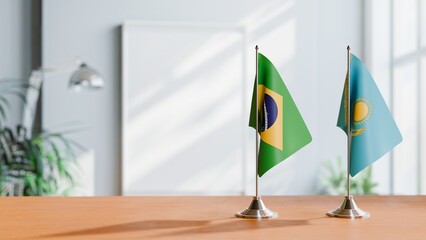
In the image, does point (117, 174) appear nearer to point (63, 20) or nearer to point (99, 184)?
point (99, 184)

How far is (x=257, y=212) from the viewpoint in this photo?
1.49 meters

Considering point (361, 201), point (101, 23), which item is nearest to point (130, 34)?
point (101, 23)

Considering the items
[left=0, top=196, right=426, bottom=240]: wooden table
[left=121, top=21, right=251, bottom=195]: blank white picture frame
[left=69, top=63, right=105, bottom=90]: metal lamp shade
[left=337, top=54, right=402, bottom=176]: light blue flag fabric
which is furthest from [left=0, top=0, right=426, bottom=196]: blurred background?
[left=337, top=54, right=402, bottom=176]: light blue flag fabric

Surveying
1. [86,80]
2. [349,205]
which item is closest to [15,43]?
[86,80]

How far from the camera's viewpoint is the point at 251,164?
5867mm

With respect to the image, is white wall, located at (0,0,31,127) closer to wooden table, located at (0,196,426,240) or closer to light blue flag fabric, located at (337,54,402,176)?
wooden table, located at (0,196,426,240)

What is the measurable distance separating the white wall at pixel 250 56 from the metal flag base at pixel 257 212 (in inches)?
168

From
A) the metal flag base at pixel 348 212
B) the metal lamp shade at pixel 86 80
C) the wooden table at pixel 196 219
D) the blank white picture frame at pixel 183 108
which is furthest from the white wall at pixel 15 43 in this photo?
the metal flag base at pixel 348 212

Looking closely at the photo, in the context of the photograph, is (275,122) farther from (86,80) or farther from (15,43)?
(15,43)

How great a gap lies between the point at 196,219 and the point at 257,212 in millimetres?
137

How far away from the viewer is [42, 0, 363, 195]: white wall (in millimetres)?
5711

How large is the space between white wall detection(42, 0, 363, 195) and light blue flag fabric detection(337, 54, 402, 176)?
4248 millimetres

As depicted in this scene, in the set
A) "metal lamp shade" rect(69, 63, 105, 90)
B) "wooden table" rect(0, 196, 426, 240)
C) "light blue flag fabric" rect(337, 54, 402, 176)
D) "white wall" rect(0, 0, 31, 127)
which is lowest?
"wooden table" rect(0, 196, 426, 240)

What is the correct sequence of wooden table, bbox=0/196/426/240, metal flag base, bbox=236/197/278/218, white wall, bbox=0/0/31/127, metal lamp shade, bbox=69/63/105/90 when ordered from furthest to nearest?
white wall, bbox=0/0/31/127, metal lamp shade, bbox=69/63/105/90, metal flag base, bbox=236/197/278/218, wooden table, bbox=0/196/426/240
